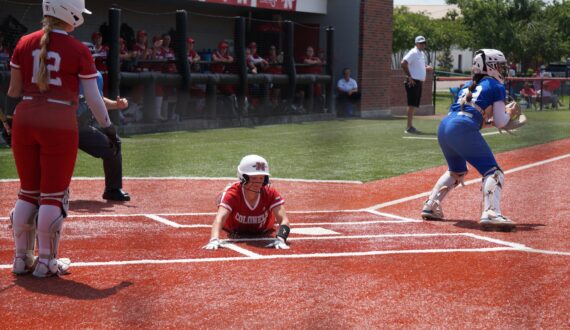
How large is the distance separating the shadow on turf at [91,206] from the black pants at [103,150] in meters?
0.21

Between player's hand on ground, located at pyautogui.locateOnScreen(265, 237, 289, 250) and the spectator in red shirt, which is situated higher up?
the spectator in red shirt

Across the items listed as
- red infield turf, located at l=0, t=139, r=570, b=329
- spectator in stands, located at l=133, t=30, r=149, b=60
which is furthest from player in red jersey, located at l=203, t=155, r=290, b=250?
spectator in stands, located at l=133, t=30, r=149, b=60

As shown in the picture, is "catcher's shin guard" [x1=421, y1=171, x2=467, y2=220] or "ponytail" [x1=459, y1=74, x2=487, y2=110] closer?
"ponytail" [x1=459, y1=74, x2=487, y2=110]

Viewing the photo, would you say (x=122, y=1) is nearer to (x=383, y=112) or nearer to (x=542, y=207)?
(x=383, y=112)

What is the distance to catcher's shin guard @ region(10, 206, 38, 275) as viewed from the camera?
5.75 m

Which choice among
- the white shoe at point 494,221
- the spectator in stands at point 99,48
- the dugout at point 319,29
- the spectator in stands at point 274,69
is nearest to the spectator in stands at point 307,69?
the dugout at point 319,29

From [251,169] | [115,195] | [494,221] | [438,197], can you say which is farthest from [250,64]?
[251,169]

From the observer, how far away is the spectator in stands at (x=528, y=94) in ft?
101

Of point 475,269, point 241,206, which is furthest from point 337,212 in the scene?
point 475,269

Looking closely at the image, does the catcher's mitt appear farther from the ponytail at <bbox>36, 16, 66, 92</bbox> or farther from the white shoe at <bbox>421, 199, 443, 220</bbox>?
the ponytail at <bbox>36, 16, 66, 92</bbox>

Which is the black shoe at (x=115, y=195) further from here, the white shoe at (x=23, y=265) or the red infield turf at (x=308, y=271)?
the white shoe at (x=23, y=265)

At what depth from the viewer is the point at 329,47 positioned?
77.8ft

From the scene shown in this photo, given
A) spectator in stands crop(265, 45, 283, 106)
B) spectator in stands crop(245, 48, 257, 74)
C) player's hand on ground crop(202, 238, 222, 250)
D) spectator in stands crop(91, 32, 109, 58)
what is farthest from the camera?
spectator in stands crop(265, 45, 283, 106)

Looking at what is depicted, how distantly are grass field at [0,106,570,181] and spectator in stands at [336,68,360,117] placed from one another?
3.35 m
